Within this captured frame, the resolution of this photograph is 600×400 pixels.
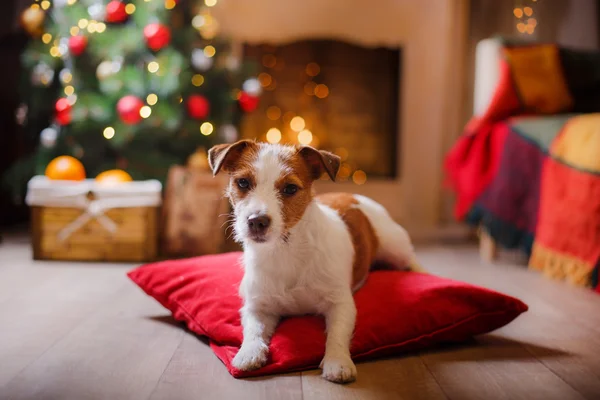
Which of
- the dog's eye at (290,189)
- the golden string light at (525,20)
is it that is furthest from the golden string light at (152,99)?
the golden string light at (525,20)

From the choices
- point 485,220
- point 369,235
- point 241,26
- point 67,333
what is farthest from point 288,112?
point 67,333

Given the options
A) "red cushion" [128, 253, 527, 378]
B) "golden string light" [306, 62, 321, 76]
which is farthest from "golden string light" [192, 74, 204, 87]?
"red cushion" [128, 253, 527, 378]

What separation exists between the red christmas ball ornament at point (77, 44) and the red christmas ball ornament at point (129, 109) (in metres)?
0.45

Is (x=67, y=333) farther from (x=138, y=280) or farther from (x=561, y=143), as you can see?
(x=561, y=143)

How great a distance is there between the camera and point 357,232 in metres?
2.01

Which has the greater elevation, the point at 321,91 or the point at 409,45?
the point at 409,45

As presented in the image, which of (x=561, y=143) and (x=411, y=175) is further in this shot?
(x=411, y=175)

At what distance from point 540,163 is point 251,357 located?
6.61ft

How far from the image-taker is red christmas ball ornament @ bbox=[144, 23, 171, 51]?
3.44 m

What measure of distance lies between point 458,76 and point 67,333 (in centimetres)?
385

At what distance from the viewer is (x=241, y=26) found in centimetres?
454

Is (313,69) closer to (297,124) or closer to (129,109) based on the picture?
(297,124)

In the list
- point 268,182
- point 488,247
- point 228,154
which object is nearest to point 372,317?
point 268,182

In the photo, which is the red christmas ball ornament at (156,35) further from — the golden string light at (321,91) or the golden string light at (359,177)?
the golden string light at (359,177)
